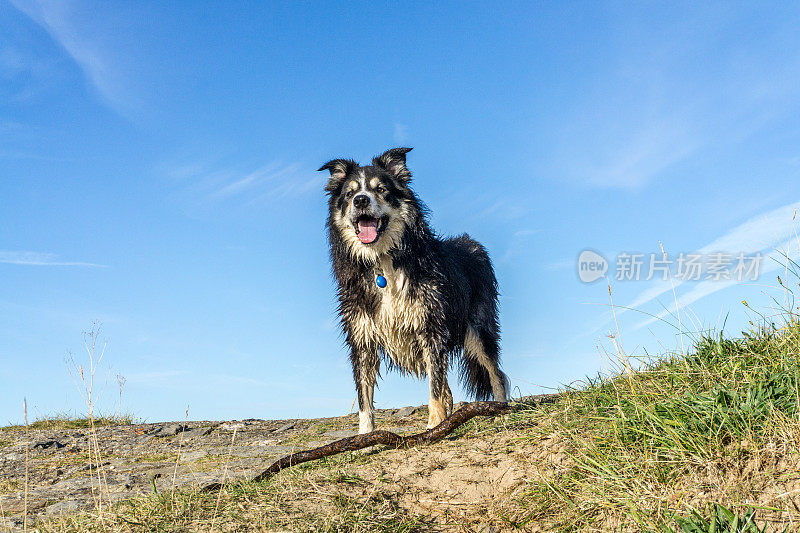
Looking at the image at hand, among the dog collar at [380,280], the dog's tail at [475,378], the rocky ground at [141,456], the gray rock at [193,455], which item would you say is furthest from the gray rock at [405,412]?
the dog collar at [380,280]

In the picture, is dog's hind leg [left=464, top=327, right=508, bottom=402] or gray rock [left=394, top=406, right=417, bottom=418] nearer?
dog's hind leg [left=464, top=327, right=508, bottom=402]

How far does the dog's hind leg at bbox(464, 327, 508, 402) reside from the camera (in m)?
8.68

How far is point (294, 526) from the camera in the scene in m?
3.64

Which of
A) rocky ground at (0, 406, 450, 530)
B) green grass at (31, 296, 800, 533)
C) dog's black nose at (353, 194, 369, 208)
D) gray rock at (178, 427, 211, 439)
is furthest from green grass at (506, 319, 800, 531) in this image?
gray rock at (178, 427, 211, 439)

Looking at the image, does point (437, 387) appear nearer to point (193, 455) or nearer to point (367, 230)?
point (367, 230)

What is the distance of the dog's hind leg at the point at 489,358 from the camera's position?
28.5ft

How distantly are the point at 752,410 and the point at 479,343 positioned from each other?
5.22m

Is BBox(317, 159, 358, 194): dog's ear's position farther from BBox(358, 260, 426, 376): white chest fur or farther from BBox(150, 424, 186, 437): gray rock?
BBox(150, 424, 186, 437): gray rock

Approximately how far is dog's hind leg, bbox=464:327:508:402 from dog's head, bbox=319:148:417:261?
2620 millimetres

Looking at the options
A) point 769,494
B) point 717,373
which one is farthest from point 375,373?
point 769,494

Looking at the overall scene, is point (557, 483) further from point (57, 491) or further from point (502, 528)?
point (57, 491)

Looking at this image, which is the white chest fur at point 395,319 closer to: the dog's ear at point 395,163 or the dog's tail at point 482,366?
the dog's ear at point 395,163

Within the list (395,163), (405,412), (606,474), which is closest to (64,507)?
(606,474)

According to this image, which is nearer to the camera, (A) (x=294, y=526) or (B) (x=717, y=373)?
(A) (x=294, y=526)
